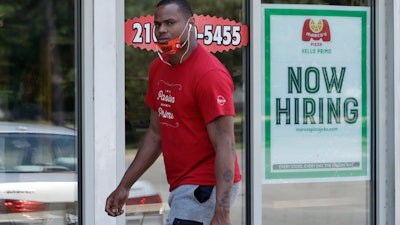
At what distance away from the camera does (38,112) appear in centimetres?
659

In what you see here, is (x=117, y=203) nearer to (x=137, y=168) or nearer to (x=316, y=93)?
(x=137, y=168)

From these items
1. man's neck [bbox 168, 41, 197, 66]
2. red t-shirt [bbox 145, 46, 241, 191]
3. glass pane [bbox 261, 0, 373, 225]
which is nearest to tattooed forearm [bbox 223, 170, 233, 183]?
red t-shirt [bbox 145, 46, 241, 191]

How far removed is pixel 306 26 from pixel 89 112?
2.00m

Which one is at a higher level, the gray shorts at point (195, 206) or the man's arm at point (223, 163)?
the man's arm at point (223, 163)

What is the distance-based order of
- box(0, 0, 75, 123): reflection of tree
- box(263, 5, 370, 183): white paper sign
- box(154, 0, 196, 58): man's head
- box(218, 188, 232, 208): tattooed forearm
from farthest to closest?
box(263, 5, 370, 183): white paper sign, box(0, 0, 75, 123): reflection of tree, box(154, 0, 196, 58): man's head, box(218, 188, 232, 208): tattooed forearm

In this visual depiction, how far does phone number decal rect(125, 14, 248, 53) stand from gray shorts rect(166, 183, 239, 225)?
110 inches

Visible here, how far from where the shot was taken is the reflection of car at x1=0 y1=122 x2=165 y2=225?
657 cm

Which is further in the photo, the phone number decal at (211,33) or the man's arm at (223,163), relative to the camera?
the phone number decal at (211,33)

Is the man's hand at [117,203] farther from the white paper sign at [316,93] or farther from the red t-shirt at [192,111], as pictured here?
the white paper sign at [316,93]

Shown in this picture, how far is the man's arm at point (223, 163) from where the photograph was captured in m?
4.02

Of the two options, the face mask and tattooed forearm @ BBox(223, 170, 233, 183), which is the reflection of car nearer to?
the face mask

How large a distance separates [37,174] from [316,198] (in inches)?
93.4

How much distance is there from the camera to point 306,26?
730 centimetres

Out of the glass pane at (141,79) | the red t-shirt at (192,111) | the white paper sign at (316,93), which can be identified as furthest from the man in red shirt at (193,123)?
the white paper sign at (316,93)
